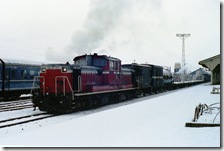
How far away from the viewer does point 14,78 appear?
55.1 feet

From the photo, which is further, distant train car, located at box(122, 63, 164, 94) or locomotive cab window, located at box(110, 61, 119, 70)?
distant train car, located at box(122, 63, 164, 94)

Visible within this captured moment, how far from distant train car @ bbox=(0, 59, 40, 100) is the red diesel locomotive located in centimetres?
393

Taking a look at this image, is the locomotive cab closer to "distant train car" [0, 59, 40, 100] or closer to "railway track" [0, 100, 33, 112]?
"railway track" [0, 100, 33, 112]

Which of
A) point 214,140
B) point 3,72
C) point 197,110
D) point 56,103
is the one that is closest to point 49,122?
point 56,103

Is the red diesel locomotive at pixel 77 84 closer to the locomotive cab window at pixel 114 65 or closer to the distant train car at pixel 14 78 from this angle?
the locomotive cab window at pixel 114 65

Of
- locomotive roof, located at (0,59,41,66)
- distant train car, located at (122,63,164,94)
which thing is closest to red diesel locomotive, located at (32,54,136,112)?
distant train car, located at (122,63,164,94)

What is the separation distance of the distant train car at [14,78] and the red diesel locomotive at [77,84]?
12.9 feet

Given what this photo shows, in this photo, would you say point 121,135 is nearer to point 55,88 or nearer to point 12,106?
point 55,88

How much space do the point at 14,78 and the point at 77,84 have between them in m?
6.35

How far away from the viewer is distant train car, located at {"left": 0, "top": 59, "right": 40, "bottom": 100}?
16.0 m

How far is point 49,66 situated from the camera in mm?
11883

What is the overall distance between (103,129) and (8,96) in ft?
39.4

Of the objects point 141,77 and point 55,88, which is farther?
point 141,77

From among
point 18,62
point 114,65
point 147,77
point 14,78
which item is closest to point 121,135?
point 114,65
